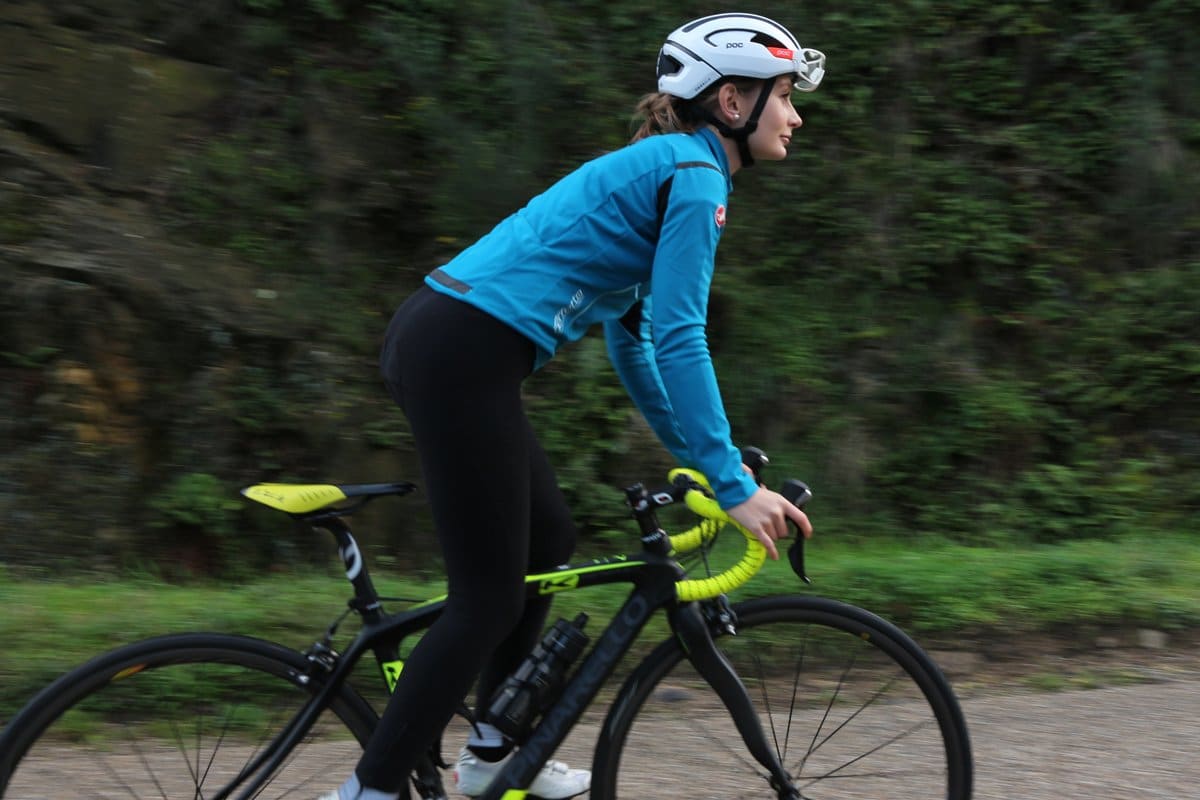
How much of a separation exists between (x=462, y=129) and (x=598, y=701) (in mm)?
3908

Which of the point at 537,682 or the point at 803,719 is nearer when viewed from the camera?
the point at 537,682

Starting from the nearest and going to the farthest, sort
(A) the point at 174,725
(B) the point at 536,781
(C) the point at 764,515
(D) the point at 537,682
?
(C) the point at 764,515
(D) the point at 537,682
(B) the point at 536,781
(A) the point at 174,725

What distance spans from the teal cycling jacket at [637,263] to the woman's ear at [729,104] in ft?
0.17

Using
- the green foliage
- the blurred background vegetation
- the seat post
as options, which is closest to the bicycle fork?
the seat post

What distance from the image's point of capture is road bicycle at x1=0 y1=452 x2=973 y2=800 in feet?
8.41

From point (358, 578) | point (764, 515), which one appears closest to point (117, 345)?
point (358, 578)

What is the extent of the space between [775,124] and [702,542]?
96 centimetres

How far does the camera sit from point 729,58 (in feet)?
8.40

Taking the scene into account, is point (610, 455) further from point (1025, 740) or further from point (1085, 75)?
point (1085, 75)

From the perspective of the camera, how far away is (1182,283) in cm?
Result: 679

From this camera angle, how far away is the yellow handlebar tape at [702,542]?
8.48 ft

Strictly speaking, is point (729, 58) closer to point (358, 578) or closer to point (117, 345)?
→ point (358, 578)

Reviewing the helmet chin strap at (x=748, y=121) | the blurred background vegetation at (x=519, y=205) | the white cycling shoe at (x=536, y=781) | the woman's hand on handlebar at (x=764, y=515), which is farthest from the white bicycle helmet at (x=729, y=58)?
the blurred background vegetation at (x=519, y=205)

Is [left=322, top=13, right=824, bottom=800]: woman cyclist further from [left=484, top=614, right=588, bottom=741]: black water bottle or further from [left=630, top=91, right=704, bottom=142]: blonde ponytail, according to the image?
[left=484, top=614, right=588, bottom=741]: black water bottle
